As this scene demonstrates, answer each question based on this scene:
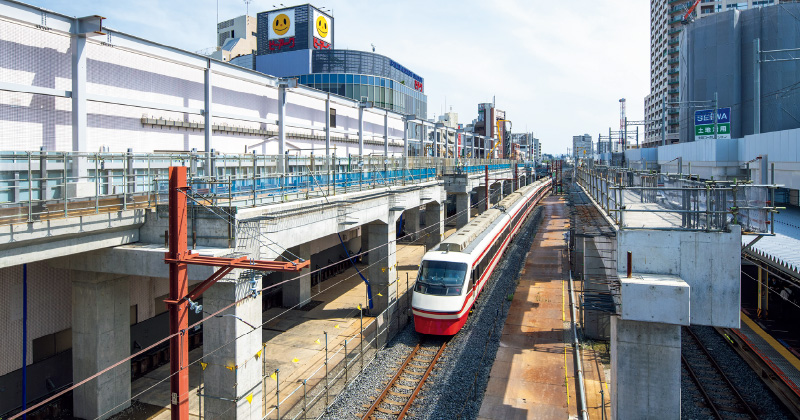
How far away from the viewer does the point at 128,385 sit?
47.1ft

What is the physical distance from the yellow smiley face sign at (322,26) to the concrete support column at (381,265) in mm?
39211

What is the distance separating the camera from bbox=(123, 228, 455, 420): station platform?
1463 centimetres

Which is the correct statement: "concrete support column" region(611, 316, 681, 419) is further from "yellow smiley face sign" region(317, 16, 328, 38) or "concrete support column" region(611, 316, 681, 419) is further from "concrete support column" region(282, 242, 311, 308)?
"yellow smiley face sign" region(317, 16, 328, 38)

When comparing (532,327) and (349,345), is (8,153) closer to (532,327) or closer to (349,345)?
(349,345)

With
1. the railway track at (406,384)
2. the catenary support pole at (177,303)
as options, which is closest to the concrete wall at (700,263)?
the railway track at (406,384)

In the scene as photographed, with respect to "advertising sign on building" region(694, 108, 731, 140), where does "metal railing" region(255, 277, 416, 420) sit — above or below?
below

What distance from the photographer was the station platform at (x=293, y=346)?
1463cm

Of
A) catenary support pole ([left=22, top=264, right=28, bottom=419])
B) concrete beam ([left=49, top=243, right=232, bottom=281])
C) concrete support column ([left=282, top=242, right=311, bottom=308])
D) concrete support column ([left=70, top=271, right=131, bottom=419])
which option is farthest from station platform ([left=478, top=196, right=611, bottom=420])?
catenary support pole ([left=22, top=264, right=28, bottom=419])

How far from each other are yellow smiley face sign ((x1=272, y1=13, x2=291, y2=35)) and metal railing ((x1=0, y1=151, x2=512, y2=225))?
113 ft

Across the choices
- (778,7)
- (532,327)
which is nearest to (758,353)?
(532,327)

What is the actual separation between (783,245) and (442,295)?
11965 mm

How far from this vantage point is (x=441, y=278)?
1978cm

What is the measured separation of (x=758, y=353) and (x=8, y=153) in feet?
71.9

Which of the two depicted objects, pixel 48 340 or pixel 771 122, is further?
pixel 771 122
